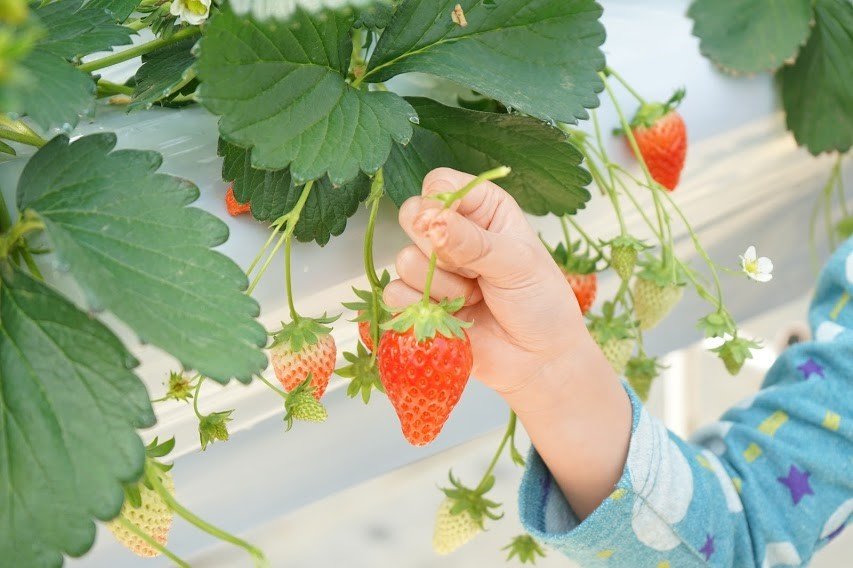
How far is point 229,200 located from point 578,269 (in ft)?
0.79

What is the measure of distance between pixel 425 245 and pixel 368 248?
35mm

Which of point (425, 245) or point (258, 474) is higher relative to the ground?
point (425, 245)

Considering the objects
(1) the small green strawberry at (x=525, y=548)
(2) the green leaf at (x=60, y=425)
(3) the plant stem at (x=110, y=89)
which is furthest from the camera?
(1) the small green strawberry at (x=525, y=548)

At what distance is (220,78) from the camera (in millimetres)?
417

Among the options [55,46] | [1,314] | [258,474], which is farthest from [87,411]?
[258,474]

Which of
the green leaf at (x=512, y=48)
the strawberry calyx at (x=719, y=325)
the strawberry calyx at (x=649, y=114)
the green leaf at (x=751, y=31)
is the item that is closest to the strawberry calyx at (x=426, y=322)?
the green leaf at (x=512, y=48)

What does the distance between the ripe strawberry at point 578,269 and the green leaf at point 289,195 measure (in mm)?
169

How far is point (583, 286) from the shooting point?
25.8 inches

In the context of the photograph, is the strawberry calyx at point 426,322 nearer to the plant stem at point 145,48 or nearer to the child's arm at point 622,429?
the child's arm at point 622,429

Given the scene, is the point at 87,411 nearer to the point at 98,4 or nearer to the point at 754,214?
the point at 98,4

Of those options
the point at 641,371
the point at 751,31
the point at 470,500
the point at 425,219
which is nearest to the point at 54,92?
the point at 425,219

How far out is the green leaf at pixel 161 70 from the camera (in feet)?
1.61

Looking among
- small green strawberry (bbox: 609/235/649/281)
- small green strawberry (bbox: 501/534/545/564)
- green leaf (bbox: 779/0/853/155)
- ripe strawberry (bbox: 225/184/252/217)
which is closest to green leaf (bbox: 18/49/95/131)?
ripe strawberry (bbox: 225/184/252/217)

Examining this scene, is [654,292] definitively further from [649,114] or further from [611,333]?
[649,114]
